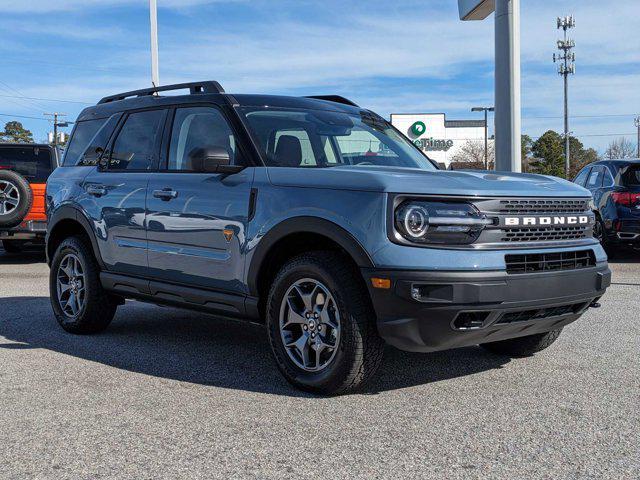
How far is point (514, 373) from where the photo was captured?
16.0 feet

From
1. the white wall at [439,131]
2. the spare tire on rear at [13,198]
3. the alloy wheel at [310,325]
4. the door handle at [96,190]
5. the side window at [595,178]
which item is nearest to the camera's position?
the alloy wheel at [310,325]

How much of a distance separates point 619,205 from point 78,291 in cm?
844

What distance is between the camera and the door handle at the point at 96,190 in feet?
19.8

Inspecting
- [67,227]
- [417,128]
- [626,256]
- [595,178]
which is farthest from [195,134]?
[417,128]

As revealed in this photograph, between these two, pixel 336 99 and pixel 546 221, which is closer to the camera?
pixel 546 221

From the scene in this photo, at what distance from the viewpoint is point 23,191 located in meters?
11.1

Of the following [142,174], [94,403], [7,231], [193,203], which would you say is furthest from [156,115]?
[7,231]

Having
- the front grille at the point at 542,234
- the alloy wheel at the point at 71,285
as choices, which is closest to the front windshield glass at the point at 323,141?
the front grille at the point at 542,234

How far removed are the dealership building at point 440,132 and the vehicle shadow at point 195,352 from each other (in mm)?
53312

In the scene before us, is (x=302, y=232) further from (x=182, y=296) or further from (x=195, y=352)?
(x=195, y=352)

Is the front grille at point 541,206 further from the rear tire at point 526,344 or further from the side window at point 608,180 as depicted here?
the side window at point 608,180

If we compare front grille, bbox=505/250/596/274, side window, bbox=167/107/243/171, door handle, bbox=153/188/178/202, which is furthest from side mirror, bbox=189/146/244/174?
front grille, bbox=505/250/596/274

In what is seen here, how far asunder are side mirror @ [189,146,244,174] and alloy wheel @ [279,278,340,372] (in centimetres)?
92

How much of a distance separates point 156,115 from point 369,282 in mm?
2638
